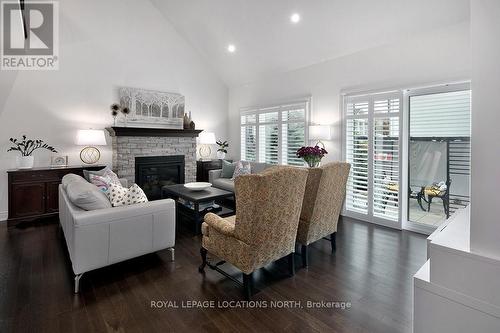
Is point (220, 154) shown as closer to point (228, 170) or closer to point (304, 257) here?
point (228, 170)

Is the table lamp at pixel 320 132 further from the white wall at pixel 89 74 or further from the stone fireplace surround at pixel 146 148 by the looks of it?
the white wall at pixel 89 74

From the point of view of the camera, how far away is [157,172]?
6.45 metres

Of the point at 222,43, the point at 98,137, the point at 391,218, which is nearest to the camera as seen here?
the point at 391,218

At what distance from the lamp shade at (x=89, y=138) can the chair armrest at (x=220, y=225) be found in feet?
12.7

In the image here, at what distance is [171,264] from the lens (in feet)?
10.2

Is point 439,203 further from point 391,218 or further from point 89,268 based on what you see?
point 89,268

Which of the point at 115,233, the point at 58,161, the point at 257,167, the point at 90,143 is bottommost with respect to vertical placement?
the point at 115,233

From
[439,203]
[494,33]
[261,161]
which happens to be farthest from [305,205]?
[261,161]

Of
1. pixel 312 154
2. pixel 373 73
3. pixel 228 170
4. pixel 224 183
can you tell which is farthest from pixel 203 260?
pixel 373 73

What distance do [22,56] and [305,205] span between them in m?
5.95

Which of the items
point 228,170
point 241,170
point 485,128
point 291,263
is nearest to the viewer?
point 485,128

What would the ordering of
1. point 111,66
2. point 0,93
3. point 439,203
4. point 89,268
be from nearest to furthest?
point 89,268 < point 439,203 < point 0,93 < point 111,66

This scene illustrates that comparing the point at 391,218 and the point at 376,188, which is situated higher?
the point at 376,188

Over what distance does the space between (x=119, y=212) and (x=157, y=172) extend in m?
3.85
